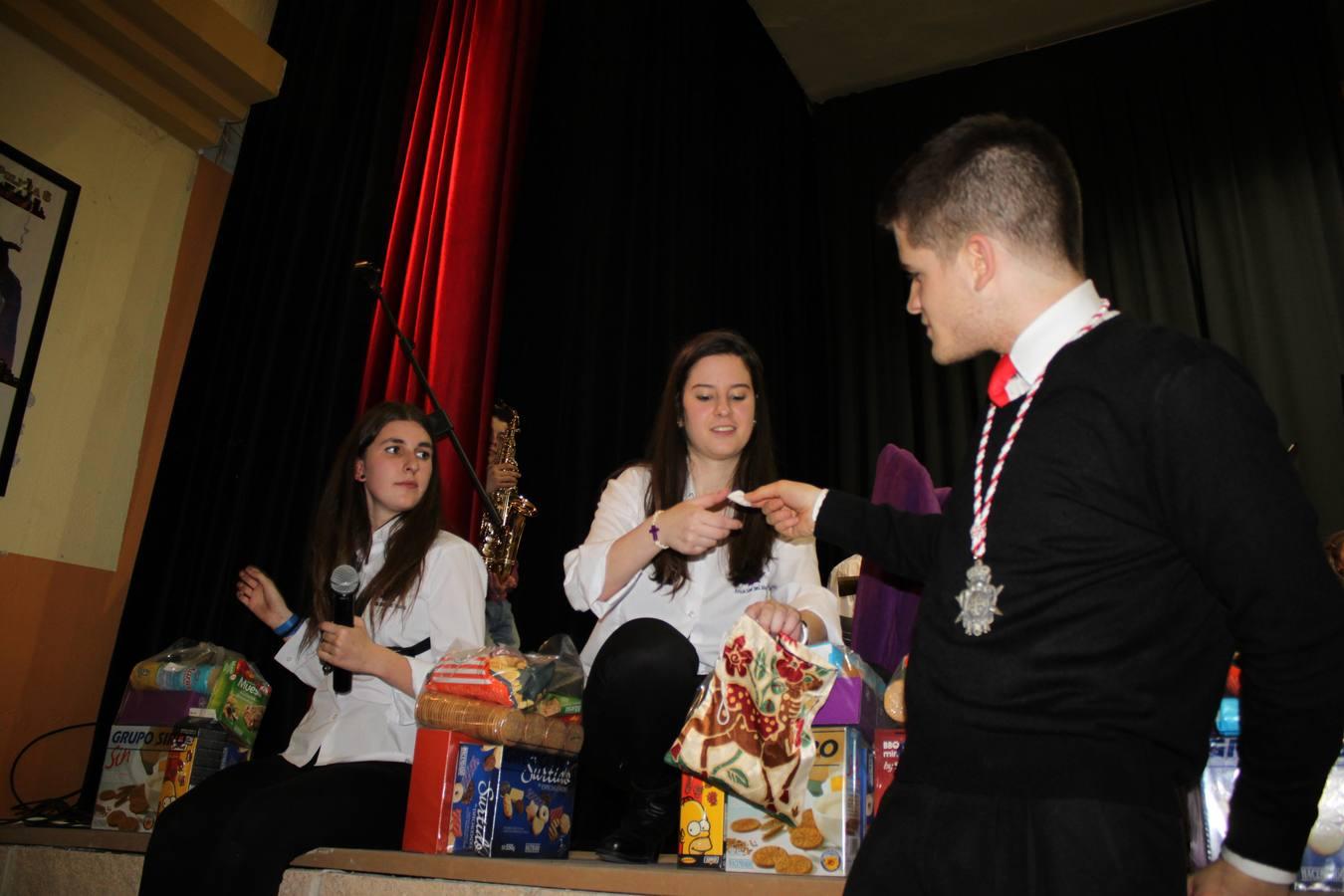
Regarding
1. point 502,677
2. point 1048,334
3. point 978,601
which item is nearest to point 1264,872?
point 978,601

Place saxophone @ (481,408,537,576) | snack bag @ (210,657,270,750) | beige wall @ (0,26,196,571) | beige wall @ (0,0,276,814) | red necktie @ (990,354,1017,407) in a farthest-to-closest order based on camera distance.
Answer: saxophone @ (481,408,537,576)
beige wall @ (0,26,196,571)
beige wall @ (0,0,276,814)
snack bag @ (210,657,270,750)
red necktie @ (990,354,1017,407)

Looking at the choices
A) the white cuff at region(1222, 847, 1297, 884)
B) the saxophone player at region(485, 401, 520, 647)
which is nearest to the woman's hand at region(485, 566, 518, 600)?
the saxophone player at region(485, 401, 520, 647)

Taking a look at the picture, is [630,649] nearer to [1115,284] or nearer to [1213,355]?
[1213,355]

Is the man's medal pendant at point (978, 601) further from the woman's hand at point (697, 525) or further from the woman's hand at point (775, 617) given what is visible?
the woman's hand at point (697, 525)

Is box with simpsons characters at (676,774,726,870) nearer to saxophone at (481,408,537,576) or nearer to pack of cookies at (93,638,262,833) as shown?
pack of cookies at (93,638,262,833)

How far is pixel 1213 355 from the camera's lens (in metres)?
0.92

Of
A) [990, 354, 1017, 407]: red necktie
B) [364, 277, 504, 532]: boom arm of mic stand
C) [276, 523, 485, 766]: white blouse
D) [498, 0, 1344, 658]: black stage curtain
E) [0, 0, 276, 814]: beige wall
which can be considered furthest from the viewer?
[498, 0, 1344, 658]: black stage curtain

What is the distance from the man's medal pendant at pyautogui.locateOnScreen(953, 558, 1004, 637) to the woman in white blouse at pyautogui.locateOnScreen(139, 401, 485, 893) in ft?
4.28

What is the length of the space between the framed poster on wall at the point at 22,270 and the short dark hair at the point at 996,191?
2836mm

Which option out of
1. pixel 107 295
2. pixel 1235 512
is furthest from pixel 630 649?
pixel 107 295

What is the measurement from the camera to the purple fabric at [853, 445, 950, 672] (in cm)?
194

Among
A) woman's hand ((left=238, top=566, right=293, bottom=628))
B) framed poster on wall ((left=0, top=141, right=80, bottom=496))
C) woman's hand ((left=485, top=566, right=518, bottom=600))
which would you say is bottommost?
woman's hand ((left=238, top=566, right=293, bottom=628))

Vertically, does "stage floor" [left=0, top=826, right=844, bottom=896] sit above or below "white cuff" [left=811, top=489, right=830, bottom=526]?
below

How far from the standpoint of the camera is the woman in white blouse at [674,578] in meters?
1.75
